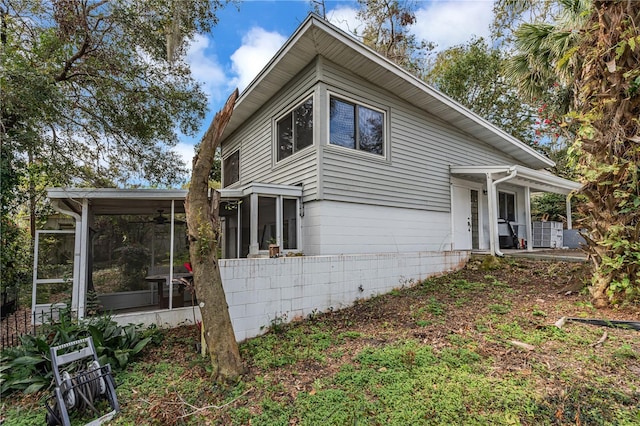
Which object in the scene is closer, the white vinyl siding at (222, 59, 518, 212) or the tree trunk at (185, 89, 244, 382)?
the tree trunk at (185, 89, 244, 382)

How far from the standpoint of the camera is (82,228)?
16.4ft

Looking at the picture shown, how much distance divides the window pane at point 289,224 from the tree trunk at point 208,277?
2974mm

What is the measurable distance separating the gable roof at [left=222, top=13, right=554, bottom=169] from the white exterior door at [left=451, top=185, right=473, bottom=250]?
1.96 meters

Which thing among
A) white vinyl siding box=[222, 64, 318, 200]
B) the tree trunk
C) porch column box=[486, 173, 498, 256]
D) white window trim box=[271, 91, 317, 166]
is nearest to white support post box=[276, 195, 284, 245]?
white vinyl siding box=[222, 64, 318, 200]

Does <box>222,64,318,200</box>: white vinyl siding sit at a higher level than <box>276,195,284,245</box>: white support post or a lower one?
higher

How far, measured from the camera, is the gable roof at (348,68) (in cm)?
566

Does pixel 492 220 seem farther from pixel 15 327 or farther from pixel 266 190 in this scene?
pixel 15 327

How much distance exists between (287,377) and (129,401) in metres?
1.58

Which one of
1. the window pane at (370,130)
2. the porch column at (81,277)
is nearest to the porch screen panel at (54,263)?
the porch column at (81,277)

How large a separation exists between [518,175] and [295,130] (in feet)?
18.9

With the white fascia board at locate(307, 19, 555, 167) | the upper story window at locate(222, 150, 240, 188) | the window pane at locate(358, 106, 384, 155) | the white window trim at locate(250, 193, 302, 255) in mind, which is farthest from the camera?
the upper story window at locate(222, 150, 240, 188)

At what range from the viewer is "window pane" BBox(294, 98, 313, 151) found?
6.56m

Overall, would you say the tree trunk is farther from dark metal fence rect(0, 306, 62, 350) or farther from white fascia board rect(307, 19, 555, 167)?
white fascia board rect(307, 19, 555, 167)

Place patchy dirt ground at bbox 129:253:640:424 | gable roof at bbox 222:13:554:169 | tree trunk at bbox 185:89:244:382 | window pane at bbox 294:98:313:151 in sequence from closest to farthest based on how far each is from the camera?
1. patchy dirt ground at bbox 129:253:640:424
2. tree trunk at bbox 185:89:244:382
3. gable roof at bbox 222:13:554:169
4. window pane at bbox 294:98:313:151
